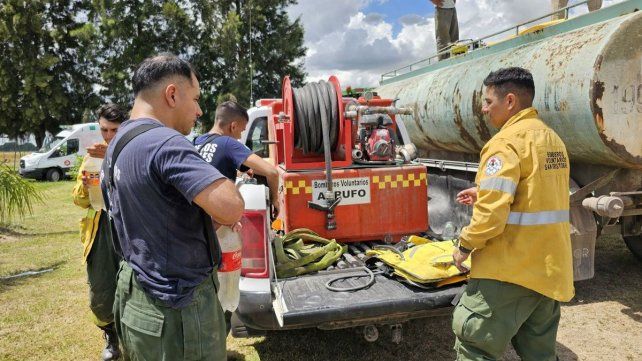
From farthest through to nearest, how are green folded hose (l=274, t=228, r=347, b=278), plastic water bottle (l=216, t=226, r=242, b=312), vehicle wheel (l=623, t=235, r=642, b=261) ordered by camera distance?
1. vehicle wheel (l=623, t=235, r=642, b=261)
2. green folded hose (l=274, t=228, r=347, b=278)
3. plastic water bottle (l=216, t=226, r=242, b=312)

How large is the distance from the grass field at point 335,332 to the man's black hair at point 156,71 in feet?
8.79

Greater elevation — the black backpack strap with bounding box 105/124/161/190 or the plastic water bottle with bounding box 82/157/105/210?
the black backpack strap with bounding box 105/124/161/190

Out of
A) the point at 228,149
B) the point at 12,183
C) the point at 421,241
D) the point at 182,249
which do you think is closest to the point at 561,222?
the point at 421,241

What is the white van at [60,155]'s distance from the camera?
2112 centimetres

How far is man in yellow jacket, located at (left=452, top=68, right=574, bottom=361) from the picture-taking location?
8.38 feet

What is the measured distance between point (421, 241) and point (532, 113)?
1.81 meters

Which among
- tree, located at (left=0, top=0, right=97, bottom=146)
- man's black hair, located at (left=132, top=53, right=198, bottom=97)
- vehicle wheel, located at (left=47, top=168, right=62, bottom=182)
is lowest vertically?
vehicle wheel, located at (left=47, top=168, right=62, bottom=182)

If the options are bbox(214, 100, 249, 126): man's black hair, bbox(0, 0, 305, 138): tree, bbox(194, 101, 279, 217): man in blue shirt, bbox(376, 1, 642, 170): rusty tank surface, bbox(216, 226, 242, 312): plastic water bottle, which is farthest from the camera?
bbox(0, 0, 305, 138): tree

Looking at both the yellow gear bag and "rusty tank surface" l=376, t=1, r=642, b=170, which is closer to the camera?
the yellow gear bag

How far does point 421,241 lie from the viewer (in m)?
4.27

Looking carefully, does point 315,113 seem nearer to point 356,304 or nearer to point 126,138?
point 356,304

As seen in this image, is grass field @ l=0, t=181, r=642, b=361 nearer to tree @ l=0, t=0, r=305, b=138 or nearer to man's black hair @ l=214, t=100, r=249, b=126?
man's black hair @ l=214, t=100, r=249, b=126

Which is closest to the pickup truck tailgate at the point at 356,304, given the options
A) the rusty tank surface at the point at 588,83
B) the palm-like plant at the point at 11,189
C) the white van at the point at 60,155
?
the rusty tank surface at the point at 588,83

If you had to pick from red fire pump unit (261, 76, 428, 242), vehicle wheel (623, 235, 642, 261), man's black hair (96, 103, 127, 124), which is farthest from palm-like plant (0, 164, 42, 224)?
vehicle wheel (623, 235, 642, 261)
